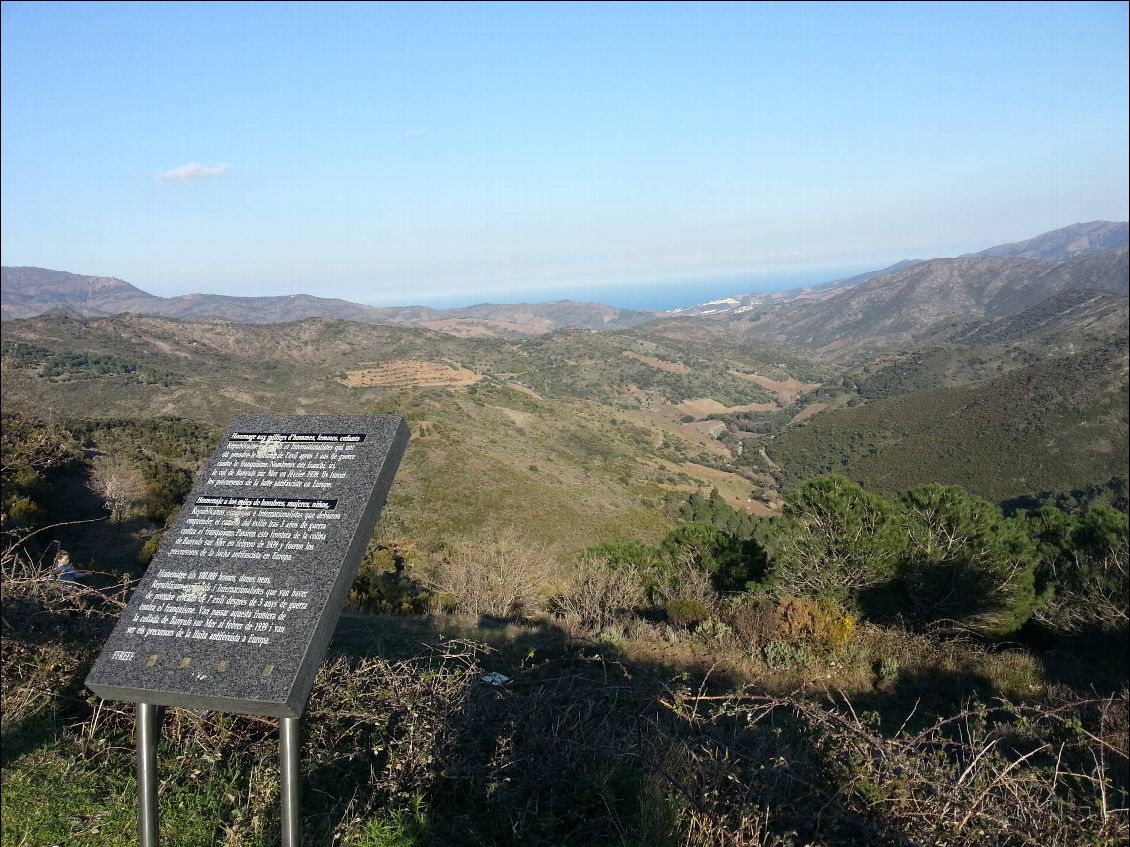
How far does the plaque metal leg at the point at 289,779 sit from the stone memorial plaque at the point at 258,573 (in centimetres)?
15

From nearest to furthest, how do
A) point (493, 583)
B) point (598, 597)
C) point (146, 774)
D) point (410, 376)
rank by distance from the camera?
point (146, 774) < point (598, 597) < point (493, 583) < point (410, 376)

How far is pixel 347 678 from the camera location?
4855 mm

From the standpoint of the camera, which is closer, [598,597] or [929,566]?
[598,597]

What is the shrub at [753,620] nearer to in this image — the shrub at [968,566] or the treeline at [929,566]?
the treeline at [929,566]

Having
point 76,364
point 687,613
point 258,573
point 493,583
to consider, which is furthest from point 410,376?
point 258,573

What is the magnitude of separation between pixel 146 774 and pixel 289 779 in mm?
691

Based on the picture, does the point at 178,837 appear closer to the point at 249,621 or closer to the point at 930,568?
the point at 249,621

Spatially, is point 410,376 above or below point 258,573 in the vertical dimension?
below

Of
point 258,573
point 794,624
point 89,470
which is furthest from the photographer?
point 89,470

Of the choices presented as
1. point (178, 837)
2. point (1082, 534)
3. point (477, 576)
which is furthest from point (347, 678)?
point (1082, 534)

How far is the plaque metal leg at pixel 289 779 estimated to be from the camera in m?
2.75

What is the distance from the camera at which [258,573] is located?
3016 mm

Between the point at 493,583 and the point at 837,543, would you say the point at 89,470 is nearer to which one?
the point at 493,583

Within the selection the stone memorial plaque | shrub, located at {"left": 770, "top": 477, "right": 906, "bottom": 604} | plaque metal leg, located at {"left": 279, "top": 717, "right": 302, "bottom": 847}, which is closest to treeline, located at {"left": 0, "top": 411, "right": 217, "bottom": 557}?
the stone memorial plaque
